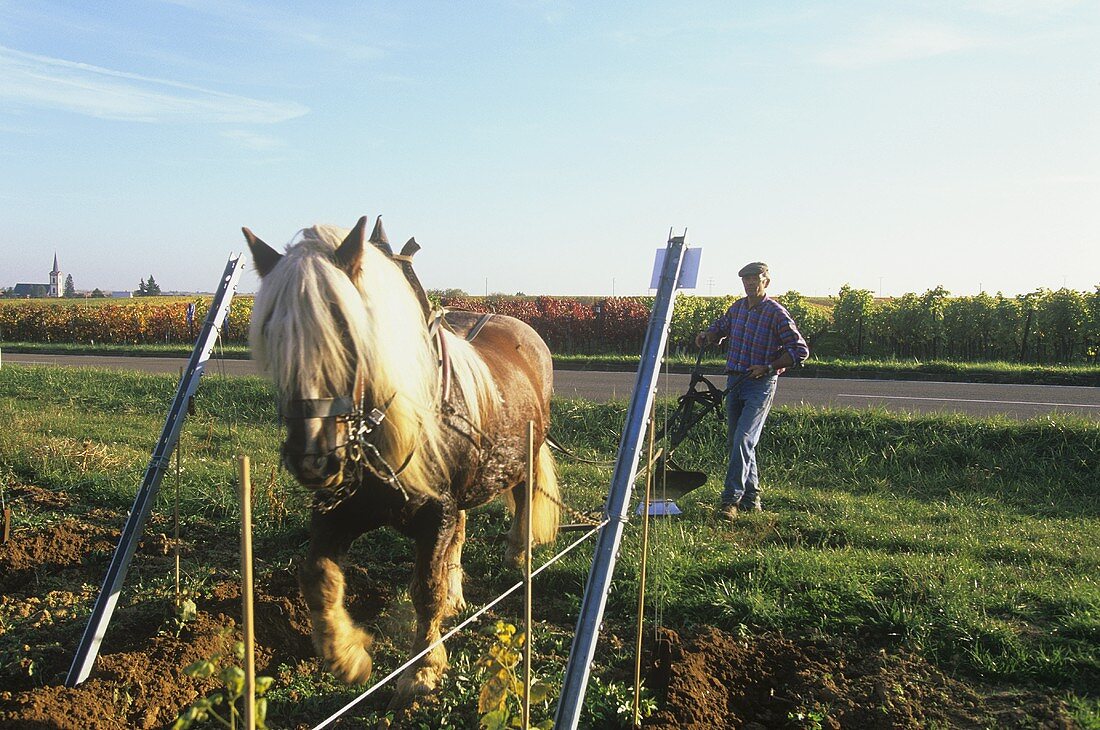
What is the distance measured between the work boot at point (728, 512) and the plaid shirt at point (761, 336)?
110 centimetres

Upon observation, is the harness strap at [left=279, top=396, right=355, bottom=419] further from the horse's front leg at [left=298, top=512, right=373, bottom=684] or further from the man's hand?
the man's hand

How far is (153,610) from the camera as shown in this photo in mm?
4215

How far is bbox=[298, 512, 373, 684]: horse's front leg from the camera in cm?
339

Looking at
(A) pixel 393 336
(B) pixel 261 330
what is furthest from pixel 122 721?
(A) pixel 393 336

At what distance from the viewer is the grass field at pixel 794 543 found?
3836mm

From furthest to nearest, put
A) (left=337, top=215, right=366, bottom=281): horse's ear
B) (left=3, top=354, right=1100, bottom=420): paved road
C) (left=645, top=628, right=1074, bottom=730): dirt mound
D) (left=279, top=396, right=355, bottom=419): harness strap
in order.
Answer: (left=3, top=354, right=1100, bottom=420): paved road < (left=645, top=628, right=1074, bottom=730): dirt mound < (left=337, top=215, right=366, bottom=281): horse's ear < (left=279, top=396, right=355, bottom=419): harness strap

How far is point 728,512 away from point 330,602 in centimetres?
358

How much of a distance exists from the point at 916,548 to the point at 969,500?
5.31 feet

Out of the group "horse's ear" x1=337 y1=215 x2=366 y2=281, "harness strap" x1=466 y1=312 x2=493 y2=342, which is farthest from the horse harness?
"harness strap" x1=466 y1=312 x2=493 y2=342

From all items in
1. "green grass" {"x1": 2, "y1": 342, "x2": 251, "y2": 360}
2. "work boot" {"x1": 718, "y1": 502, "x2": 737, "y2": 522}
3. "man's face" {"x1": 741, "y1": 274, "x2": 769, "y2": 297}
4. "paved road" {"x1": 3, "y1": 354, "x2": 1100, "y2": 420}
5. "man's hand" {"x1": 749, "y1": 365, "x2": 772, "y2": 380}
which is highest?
"man's face" {"x1": 741, "y1": 274, "x2": 769, "y2": 297}

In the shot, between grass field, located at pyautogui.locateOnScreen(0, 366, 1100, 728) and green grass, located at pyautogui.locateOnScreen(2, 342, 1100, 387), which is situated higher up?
green grass, located at pyautogui.locateOnScreen(2, 342, 1100, 387)

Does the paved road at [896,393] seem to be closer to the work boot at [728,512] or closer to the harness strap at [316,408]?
the work boot at [728,512]

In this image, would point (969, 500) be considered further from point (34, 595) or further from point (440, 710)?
point (34, 595)

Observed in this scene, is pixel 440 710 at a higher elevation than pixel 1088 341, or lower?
lower
